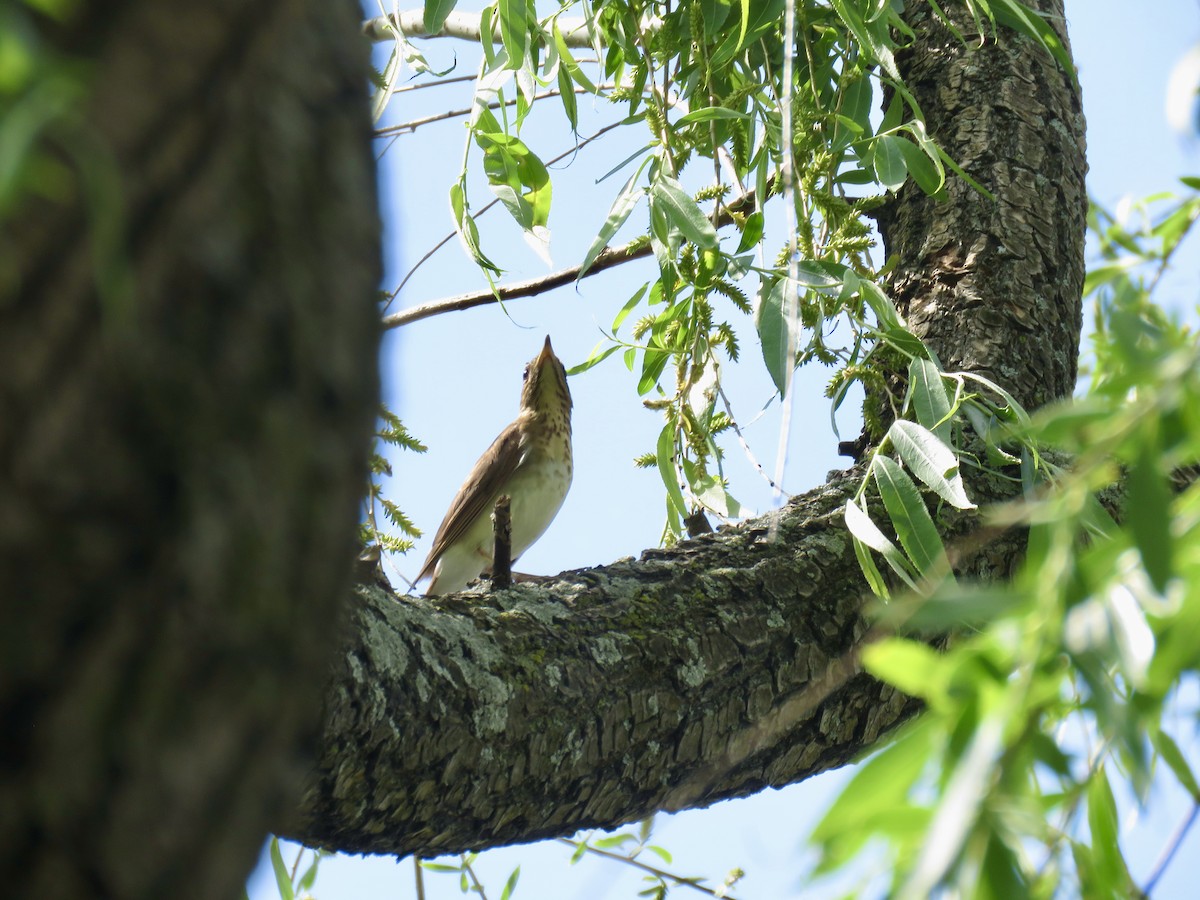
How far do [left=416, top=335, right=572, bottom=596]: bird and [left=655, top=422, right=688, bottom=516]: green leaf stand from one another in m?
2.18

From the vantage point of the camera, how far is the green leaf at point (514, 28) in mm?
2074

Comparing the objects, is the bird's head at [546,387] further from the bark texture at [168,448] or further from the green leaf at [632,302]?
the bark texture at [168,448]

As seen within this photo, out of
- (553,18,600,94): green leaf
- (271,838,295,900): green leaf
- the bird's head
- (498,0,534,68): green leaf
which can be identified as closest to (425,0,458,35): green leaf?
→ (498,0,534,68): green leaf

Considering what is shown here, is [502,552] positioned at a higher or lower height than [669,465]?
lower

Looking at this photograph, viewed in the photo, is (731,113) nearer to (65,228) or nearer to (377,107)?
(377,107)

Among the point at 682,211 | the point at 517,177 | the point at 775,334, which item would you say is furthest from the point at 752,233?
the point at 517,177

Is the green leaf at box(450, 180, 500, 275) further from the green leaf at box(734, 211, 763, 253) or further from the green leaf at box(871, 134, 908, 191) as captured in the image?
the green leaf at box(871, 134, 908, 191)

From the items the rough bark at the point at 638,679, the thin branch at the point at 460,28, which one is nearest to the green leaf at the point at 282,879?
the rough bark at the point at 638,679

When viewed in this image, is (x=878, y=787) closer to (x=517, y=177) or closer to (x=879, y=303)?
(x=879, y=303)

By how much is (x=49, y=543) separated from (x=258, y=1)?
31cm

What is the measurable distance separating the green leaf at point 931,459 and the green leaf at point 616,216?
0.59 metres

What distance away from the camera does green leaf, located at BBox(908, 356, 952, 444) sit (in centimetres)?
200

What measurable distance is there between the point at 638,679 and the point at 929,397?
2.26ft

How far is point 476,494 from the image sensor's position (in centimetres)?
467
